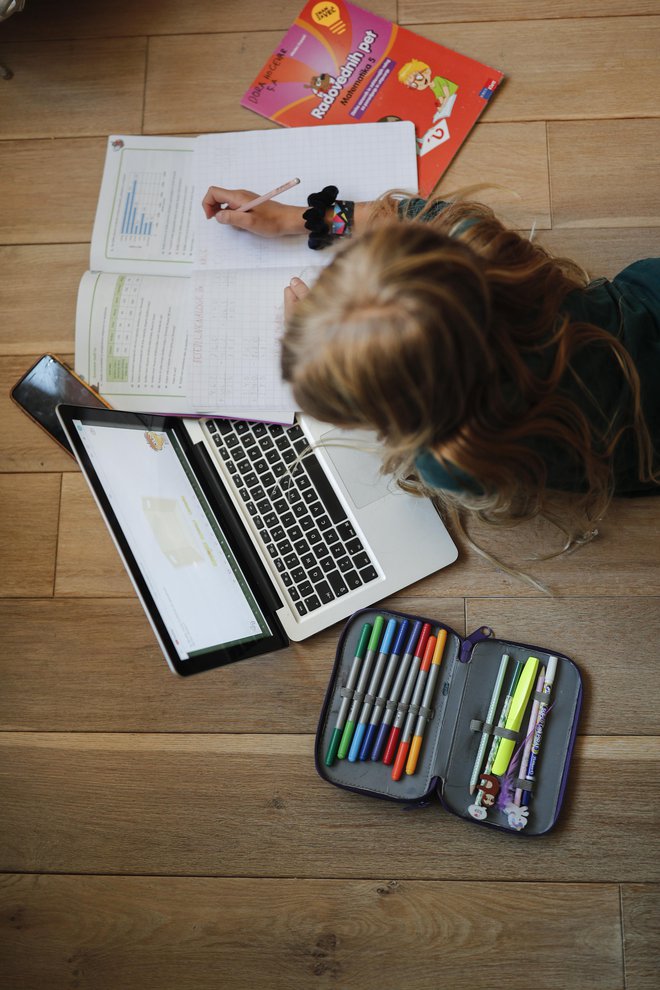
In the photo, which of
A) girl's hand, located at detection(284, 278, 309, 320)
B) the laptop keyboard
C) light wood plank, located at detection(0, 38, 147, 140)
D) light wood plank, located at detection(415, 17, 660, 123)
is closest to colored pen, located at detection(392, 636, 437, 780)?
the laptop keyboard

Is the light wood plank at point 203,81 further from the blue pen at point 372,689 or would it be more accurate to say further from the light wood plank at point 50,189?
the blue pen at point 372,689

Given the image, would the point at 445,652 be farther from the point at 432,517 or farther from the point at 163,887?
the point at 163,887

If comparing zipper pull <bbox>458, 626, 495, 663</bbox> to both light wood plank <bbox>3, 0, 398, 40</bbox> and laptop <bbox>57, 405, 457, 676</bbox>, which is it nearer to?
laptop <bbox>57, 405, 457, 676</bbox>

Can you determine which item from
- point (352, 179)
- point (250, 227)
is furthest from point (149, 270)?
point (352, 179)

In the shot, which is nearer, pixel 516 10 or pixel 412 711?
pixel 412 711

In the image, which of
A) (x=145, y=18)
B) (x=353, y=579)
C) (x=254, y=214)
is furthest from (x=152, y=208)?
(x=353, y=579)

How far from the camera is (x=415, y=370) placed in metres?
0.54

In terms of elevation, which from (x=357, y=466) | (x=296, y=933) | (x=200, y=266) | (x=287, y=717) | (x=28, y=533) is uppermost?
(x=200, y=266)

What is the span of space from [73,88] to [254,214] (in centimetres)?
34

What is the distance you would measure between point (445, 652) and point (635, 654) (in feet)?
0.70

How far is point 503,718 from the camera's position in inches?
32.2

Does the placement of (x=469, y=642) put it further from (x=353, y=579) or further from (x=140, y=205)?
(x=140, y=205)

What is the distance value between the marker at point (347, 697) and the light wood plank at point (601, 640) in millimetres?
123

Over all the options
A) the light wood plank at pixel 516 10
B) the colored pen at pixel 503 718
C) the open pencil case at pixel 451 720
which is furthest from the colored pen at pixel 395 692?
the light wood plank at pixel 516 10
